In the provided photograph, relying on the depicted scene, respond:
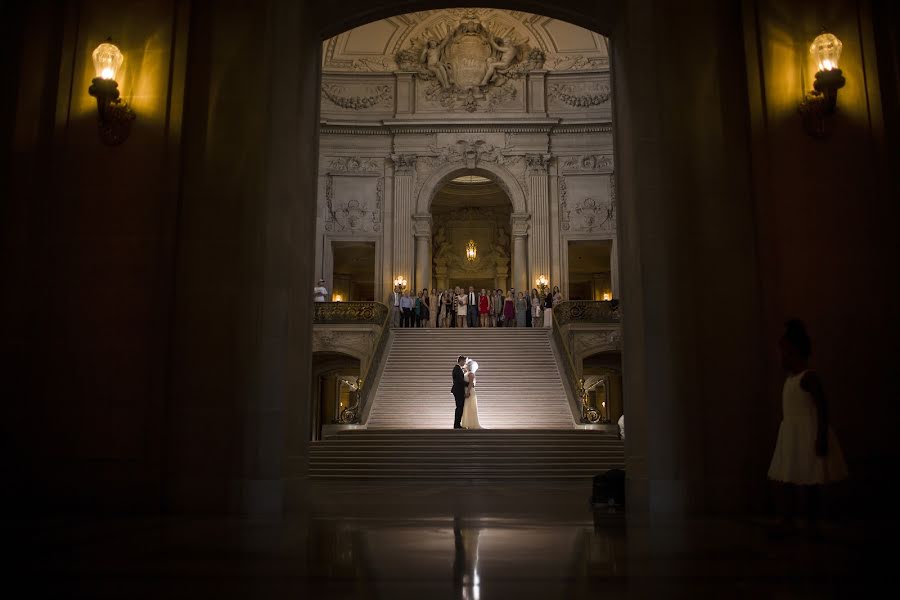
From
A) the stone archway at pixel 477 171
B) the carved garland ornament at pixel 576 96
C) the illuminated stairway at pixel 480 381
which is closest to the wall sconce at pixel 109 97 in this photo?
the illuminated stairway at pixel 480 381

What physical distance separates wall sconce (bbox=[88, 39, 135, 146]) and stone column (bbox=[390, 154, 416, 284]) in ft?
74.8

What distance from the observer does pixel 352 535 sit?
14.6ft

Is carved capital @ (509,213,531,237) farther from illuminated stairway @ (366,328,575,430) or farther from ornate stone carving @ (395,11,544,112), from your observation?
illuminated stairway @ (366,328,575,430)

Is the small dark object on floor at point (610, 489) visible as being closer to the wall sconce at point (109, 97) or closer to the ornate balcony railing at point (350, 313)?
the wall sconce at point (109, 97)

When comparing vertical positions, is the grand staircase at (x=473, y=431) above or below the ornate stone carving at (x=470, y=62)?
below

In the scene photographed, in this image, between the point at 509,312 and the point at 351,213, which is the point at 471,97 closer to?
the point at 351,213

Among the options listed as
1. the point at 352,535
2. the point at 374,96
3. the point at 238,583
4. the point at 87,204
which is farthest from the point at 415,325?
the point at 238,583

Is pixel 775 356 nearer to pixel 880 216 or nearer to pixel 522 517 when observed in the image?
pixel 880 216

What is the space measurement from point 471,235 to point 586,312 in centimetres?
1371

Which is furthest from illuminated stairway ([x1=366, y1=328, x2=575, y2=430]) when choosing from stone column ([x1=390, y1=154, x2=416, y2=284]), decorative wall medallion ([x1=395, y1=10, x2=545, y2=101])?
decorative wall medallion ([x1=395, y1=10, x2=545, y2=101])

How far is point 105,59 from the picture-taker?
247 inches

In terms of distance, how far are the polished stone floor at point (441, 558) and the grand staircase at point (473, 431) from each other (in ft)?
23.8

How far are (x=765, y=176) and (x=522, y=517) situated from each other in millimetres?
3373

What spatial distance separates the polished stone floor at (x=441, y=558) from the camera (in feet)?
9.06
